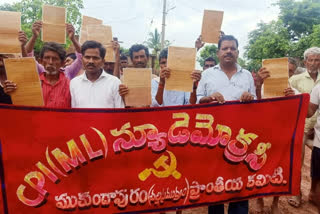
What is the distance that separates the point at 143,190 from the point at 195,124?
2.68ft

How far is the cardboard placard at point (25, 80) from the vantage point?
2.51 meters

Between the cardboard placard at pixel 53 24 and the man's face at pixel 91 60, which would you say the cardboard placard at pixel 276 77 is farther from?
the cardboard placard at pixel 53 24

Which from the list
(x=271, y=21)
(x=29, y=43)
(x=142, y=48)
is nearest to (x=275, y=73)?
(x=142, y=48)

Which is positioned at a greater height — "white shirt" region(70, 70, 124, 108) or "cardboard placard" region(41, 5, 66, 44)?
"cardboard placard" region(41, 5, 66, 44)

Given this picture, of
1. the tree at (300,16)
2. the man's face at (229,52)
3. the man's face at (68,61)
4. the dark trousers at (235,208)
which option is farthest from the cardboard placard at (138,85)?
the tree at (300,16)

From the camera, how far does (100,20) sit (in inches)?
145

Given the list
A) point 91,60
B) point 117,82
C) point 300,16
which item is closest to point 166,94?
point 117,82

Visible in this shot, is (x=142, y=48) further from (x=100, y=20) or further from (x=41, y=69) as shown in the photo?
(x=41, y=69)

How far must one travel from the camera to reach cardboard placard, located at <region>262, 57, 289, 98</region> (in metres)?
2.89

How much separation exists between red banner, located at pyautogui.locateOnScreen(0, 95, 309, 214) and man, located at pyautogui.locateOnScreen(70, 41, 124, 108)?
0.14 metres

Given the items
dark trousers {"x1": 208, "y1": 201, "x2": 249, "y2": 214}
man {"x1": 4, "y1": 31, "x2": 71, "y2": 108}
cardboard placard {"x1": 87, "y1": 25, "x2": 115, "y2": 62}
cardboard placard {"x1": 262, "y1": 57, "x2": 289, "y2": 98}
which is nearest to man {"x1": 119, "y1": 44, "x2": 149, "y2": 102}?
cardboard placard {"x1": 87, "y1": 25, "x2": 115, "y2": 62}

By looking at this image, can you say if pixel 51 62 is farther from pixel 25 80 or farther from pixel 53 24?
pixel 53 24

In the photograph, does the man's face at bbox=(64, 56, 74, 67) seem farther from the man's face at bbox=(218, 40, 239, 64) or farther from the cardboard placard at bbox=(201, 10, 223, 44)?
the man's face at bbox=(218, 40, 239, 64)

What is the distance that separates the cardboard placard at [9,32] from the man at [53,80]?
63 mm
